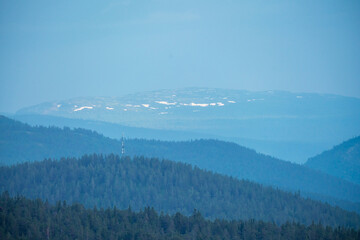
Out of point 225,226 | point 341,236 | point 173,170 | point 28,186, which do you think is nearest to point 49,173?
point 28,186

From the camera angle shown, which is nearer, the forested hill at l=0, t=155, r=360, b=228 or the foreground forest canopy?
the foreground forest canopy

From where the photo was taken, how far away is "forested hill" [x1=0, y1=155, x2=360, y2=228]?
123375mm

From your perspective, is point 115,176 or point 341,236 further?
point 115,176

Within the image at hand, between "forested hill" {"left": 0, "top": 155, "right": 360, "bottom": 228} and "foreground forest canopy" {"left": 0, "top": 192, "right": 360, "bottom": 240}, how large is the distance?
3349 centimetres

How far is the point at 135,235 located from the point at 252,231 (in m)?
16.2

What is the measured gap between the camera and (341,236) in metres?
80.9

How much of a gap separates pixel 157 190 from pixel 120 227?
168 ft

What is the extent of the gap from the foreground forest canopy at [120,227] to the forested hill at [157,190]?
33488 millimetres

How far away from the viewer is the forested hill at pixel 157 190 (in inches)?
4857

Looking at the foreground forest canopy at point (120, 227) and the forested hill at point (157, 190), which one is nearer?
the foreground forest canopy at point (120, 227)

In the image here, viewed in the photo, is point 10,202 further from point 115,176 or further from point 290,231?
point 115,176

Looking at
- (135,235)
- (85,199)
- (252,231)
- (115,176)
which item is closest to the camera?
(135,235)

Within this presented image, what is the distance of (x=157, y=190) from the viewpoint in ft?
436

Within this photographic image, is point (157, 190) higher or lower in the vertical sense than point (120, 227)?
lower
